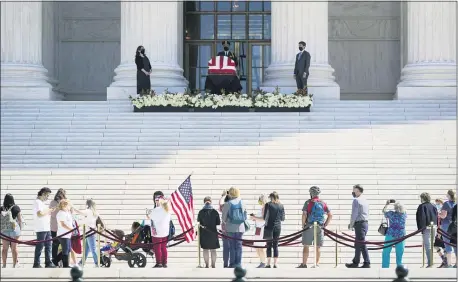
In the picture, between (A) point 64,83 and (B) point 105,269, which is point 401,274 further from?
(A) point 64,83

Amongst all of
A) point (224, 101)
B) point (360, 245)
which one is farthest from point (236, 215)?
point (224, 101)

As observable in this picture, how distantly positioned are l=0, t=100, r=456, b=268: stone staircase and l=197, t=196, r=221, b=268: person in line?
2.14m

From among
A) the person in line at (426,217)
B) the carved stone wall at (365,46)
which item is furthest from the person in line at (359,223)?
the carved stone wall at (365,46)

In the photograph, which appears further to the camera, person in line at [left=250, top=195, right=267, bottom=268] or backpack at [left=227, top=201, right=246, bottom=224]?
person in line at [left=250, top=195, right=267, bottom=268]

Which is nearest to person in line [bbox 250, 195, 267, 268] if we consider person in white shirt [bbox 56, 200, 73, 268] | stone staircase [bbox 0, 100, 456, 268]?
stone staircase [bbox 0, 100, 456, 268]

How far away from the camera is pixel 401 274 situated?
16.7 meters

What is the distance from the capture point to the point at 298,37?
4178cm

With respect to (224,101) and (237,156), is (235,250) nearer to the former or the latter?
(237,156)

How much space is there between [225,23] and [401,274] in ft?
108

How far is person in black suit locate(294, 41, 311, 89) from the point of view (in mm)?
39000

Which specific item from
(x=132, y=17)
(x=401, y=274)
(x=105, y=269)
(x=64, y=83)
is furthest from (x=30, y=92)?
(x=401, y=274)

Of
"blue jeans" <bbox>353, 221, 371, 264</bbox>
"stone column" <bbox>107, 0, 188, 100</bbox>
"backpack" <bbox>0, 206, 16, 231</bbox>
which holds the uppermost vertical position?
"stone column" <bbox>107, 0, 188, 100</bbox>

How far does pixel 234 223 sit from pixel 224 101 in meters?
13.3

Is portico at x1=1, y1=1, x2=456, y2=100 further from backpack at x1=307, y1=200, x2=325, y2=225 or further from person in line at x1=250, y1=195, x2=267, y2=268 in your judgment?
backpack at x1=307, y1=200, x2=325, y2=225
